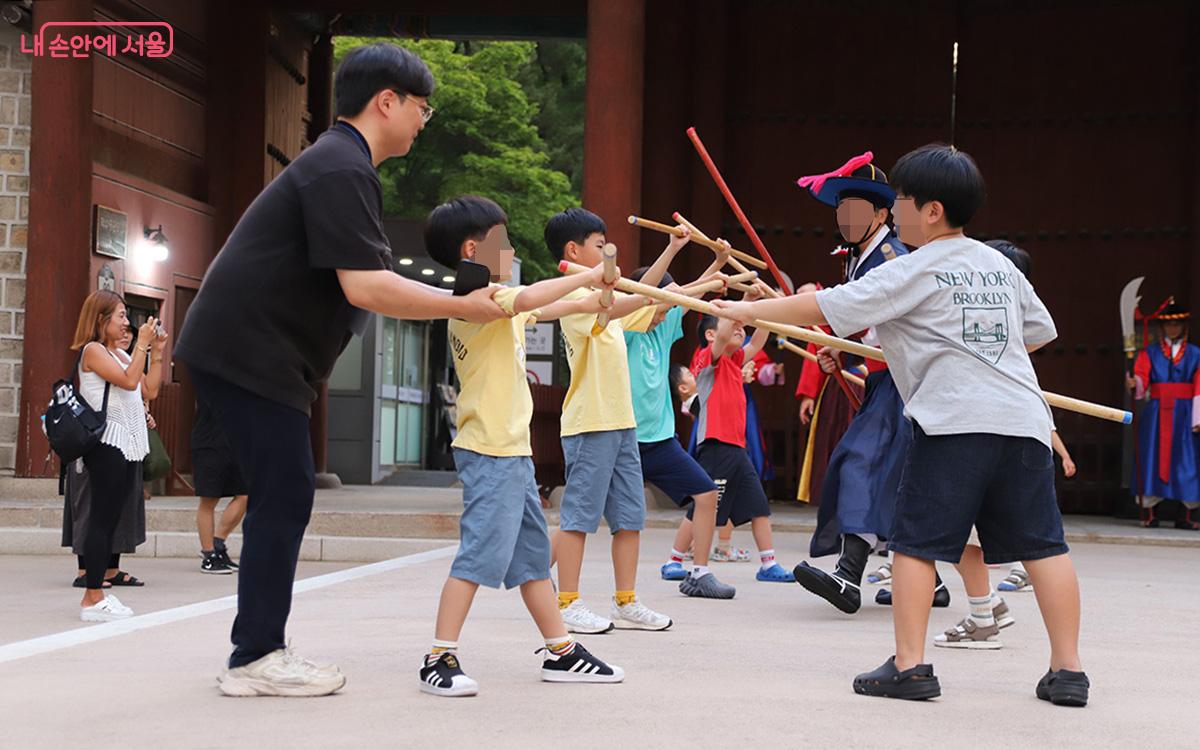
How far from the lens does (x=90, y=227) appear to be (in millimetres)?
11523

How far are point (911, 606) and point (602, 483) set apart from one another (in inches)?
61.4

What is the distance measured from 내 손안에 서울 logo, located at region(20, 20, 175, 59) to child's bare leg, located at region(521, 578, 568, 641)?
28.2 feet

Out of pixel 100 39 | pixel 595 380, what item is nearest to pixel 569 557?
pixel 595 380

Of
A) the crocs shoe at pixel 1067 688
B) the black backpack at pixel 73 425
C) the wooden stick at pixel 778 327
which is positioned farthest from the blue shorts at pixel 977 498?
the black backpack at pixel 73 425

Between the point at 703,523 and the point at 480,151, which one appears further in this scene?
the point at 480,151

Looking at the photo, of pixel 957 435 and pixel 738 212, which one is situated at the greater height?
pixel 738 212

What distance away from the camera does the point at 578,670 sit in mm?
4008

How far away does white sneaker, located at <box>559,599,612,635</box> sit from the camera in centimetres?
512

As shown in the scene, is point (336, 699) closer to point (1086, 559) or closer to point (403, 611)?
point (403, 611)

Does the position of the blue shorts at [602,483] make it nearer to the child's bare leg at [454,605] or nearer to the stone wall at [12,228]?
the child's bare leg at [454,605]

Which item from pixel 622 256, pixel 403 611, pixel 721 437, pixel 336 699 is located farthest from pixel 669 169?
pixel 336 699

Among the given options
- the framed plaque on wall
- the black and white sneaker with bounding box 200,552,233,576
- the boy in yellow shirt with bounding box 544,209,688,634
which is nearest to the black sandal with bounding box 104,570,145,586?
the black and white sneaker with bounding box 200,552,233,576

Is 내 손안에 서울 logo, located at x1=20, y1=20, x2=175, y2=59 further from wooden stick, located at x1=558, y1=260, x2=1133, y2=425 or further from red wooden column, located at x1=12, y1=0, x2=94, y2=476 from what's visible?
wooden stick, located at x1=558, y1=260, x2=1133, y2=425

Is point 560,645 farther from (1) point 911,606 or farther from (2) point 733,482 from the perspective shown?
(2) point 733,482
